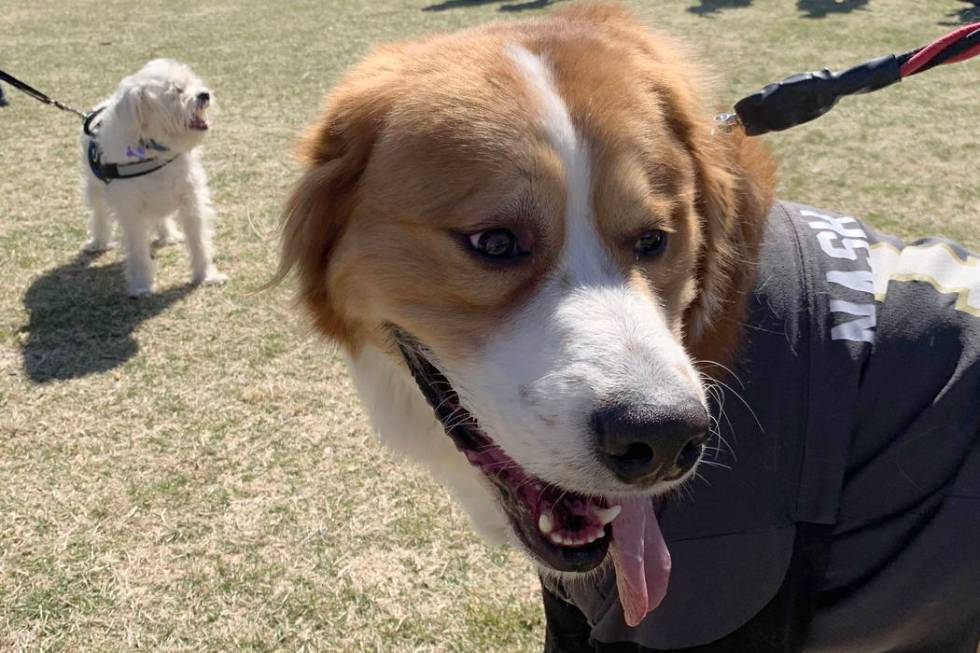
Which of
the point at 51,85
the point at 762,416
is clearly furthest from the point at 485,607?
the point at 51,85

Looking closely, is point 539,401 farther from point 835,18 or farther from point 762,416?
point 835,18

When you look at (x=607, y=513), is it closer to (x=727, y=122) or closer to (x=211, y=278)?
(x=727, y=122)

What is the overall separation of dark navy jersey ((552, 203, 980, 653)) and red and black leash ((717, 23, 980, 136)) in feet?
1.45

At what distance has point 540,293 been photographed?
1831 millimetres

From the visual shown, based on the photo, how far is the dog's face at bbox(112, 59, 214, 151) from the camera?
5406 mm

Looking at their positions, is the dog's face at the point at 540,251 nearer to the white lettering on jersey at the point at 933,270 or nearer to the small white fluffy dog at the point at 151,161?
the white lettering on jersey at the point at 933,270

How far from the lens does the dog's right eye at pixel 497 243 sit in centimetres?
186

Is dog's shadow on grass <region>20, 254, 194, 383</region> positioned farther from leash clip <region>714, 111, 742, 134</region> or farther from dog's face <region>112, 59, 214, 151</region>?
leash clip <region>714, 111, 742, 134</region>

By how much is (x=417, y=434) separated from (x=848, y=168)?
5.85 meters

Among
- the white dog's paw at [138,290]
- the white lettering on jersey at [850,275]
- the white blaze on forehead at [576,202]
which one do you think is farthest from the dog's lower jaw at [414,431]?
the white dog's paw at [138,290]

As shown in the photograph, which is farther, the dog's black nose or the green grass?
the green grass

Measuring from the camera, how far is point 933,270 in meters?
1.96

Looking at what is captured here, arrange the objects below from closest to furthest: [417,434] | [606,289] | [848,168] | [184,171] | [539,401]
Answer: [539,401] → [606,289] → [417,434] → [184,171] → [848,168]

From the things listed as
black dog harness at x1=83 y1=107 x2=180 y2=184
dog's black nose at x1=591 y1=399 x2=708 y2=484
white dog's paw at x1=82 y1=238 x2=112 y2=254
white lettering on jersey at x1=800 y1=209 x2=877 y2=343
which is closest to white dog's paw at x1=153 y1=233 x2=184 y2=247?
white dog's paw at x1=82 y1=238 x2=112 y2=254
